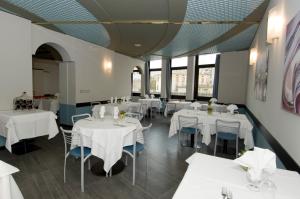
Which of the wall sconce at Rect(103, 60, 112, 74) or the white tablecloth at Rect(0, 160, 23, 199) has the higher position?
the wall sconce at Rect(103, 60, 112, 74)

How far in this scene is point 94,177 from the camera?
2783mm

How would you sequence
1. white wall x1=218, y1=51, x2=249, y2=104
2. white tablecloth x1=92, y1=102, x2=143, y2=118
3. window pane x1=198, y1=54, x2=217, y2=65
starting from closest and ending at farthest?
white tablecloth x1=92, y1=102, x2=143, y2=118 → white wall x1=218, y1=51, x2=249, y2=104 → window pane x1=198, y1=54, x2=217, y2=65

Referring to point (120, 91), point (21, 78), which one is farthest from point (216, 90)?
point (21, 78)

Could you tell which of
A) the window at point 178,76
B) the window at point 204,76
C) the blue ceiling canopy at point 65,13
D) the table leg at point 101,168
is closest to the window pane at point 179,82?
the window at point 178,76

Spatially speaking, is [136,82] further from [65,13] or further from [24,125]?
[24,125]

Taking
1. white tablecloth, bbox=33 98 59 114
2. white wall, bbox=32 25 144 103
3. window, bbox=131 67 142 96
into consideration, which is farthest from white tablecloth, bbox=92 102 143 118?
window, bbox=131 67 142 96

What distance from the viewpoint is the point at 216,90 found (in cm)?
766

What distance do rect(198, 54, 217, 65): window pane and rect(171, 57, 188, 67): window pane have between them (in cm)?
75

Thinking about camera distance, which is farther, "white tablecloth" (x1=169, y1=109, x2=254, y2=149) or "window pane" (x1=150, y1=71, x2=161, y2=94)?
"window pane" (x1=150, y1=71, x2=161, y2=94)

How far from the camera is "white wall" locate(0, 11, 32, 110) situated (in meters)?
3.80

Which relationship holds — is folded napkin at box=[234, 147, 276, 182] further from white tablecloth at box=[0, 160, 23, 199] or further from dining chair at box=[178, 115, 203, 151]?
dining chair at box=[178, 115, 203, 151]

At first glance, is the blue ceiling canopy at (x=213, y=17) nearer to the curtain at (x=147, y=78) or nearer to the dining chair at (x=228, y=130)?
the dining chair at (x=228, y=130)

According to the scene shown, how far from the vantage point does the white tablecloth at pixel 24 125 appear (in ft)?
10.6

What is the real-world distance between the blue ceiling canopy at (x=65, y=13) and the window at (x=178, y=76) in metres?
4.85
